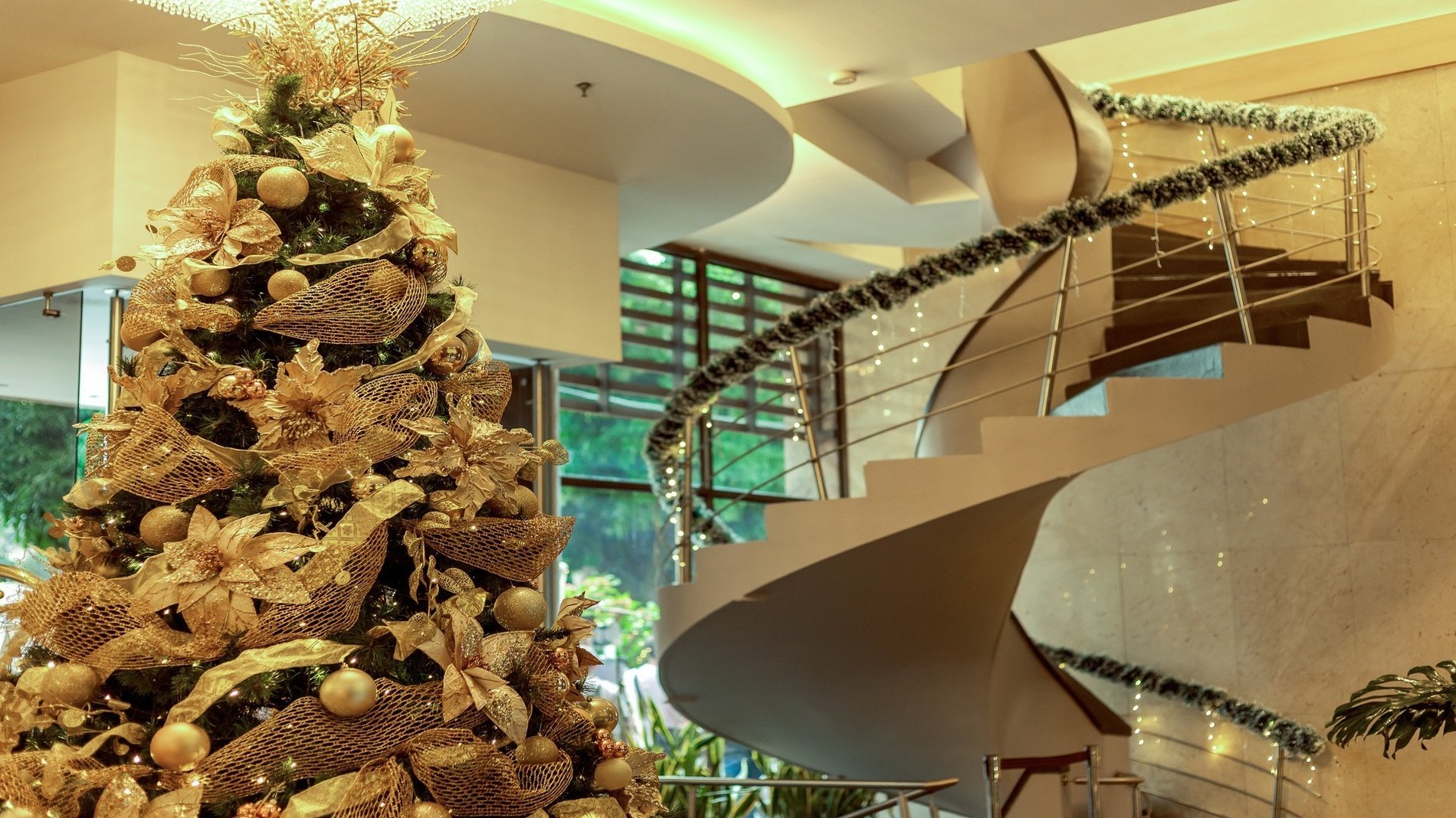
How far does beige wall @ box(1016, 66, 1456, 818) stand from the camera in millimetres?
6438

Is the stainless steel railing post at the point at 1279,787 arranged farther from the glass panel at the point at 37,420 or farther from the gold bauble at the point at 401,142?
the gold bauble at the point at 401,142

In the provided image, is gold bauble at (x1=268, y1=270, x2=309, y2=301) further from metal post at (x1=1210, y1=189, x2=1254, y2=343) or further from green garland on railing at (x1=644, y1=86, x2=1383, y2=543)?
metal post at (x1=1210, y1=189, x2=1254, y2=343)

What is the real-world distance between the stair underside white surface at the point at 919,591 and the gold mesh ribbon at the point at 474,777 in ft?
8.92

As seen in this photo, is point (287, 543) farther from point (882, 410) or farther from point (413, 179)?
point (882, 410)

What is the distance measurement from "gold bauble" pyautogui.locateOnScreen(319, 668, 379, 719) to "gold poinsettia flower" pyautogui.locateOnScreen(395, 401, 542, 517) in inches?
13.2

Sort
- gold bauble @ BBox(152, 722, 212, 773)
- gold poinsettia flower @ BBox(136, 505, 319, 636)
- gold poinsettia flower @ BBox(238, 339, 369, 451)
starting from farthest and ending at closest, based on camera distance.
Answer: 1. gold poinsettia flower @ BBox(238, 339, 369, 451)
2. gold poinsettia flower @ BBox(136, 505, 319, 636)
3. gold bauble @ BBox(152, 722, 212, 773)

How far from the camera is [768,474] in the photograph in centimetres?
844

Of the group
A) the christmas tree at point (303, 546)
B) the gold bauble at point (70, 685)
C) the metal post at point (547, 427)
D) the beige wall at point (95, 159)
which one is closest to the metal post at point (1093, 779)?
the metal post at point (547, 427)

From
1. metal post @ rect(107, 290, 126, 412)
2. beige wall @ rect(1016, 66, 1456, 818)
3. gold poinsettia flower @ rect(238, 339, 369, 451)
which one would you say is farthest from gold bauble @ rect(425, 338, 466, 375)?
beige wall @ rect(1016, 66, 1456, 818)

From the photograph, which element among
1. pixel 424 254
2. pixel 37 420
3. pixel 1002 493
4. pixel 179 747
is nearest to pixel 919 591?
pixel 1002 493

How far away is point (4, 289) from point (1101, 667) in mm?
5518

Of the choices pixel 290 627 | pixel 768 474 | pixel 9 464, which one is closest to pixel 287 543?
pixel 290 627

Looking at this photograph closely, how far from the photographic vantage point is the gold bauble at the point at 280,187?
2152 millimetres

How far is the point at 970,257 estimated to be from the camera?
16.5 feet
